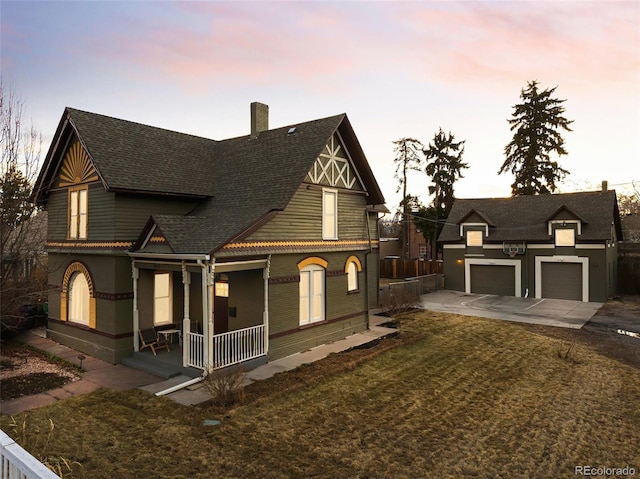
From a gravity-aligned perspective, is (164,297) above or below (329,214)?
below

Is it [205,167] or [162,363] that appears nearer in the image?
[162,363]

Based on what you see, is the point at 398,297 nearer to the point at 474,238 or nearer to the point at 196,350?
the point at 474,238

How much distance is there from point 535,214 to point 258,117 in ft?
72.1

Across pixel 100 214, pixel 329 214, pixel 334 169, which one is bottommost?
pixel 100 214

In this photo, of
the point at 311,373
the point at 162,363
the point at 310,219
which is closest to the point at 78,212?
the point at 162,363

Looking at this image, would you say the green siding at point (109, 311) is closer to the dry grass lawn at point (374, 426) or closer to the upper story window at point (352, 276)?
the dry grass lawn at point (374, 426)

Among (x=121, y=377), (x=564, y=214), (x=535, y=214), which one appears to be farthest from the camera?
(x=535, y=214)

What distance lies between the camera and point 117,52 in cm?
1655

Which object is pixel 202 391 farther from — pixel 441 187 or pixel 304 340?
pixel 441 187

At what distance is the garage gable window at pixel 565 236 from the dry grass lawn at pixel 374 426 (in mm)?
16450

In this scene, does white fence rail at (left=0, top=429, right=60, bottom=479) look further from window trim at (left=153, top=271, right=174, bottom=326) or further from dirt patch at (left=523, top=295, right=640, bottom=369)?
dirt patch at (left=523, top=295, right=640, bottom=369)

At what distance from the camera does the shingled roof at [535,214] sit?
86.1 feet

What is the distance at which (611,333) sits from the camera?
17422mm

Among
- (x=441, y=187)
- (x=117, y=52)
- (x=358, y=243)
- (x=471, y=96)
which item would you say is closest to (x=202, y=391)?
(x=358, y=243)
